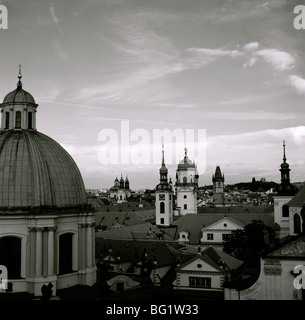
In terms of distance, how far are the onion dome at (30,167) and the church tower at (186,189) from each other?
5793 centimetres

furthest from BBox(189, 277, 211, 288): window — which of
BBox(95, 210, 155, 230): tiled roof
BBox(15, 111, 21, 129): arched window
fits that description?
BBox(95, 210, 155, 230): tiled roof

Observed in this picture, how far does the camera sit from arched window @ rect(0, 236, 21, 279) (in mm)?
22438

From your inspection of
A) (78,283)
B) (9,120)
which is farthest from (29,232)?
(9,120)

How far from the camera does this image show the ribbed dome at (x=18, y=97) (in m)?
25.6

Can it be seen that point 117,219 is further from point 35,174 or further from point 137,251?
point 35,174

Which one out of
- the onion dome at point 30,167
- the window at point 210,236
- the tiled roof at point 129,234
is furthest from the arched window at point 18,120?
the window at point 210,236

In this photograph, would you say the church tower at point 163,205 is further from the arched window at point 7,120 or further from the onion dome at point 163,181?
the arched window at point 7,120

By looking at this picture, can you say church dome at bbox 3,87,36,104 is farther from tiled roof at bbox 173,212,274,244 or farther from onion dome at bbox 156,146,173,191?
onion dome at bbox 156,146,173,191

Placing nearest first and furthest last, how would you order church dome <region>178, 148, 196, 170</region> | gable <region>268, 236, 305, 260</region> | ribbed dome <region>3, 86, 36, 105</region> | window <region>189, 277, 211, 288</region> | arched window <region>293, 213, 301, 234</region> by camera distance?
gable <region>268, 236, 305, 260</region>
ribbed dome <region>3, 86, 36, 105</region>
window <region>189, 277, 211, 288</region>
arched window <region>293, 213, 301, 234</region>
church dome <region>178, 148, 196, 170</region>

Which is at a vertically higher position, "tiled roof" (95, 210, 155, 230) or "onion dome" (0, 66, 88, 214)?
"onion dome" (0, 66, 88, 214)

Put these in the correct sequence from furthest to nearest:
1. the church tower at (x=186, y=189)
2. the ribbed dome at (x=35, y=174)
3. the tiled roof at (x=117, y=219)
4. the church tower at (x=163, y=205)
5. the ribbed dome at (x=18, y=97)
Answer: the church tower at (x=186, y=189)
the tiled roof at (x=117, y=219)
the church tower at (x=163, y=205)
the ribbed dome at (x=18, y=97)
the ribbed dome at (x=35, y=174)

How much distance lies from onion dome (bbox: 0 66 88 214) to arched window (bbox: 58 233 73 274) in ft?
6.15
